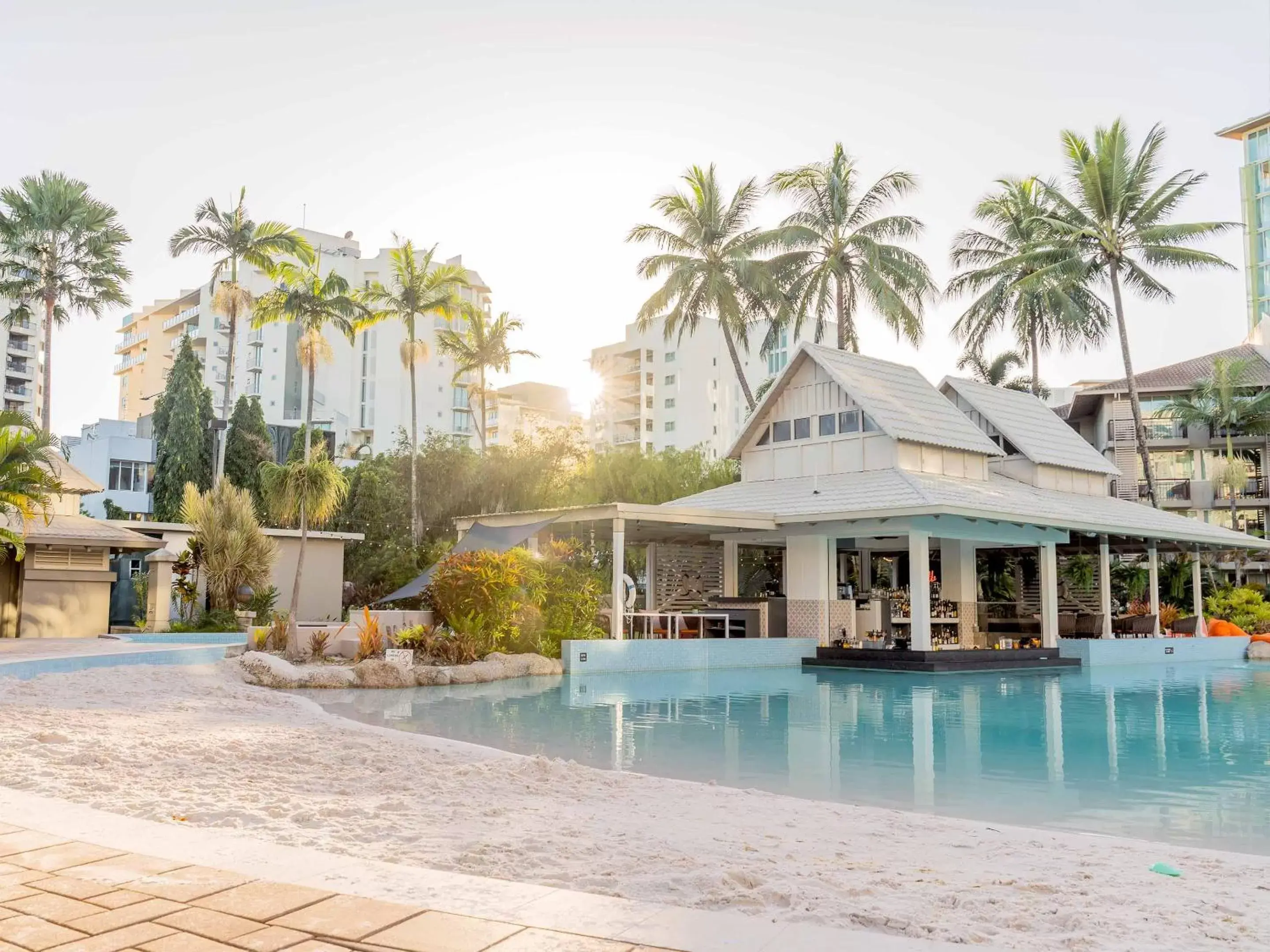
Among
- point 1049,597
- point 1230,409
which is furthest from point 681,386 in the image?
point 1049,597

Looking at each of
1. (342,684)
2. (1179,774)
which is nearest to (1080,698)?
(1179,774)

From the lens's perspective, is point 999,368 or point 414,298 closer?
point 414,298

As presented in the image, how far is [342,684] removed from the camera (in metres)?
13.6

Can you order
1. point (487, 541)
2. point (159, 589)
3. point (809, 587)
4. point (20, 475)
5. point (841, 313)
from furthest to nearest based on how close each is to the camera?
point (841, 313)
point (159, 589)
point (809, 587)
point (487, 541)
point (20, 475)

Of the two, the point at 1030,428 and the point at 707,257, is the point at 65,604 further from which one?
the point at 1030,428

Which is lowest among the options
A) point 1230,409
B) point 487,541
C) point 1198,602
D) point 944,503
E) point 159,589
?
point 1198,602

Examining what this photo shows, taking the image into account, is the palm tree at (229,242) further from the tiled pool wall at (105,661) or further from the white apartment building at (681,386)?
the white apartment building at (681,386)

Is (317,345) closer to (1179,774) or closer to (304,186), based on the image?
(304,186)

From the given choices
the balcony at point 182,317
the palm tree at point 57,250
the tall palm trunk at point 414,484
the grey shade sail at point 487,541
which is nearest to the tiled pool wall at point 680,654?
the grey shade sail at point 487,541

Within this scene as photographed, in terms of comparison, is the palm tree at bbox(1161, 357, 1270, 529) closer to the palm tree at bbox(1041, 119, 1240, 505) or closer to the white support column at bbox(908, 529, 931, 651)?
the palm tree at bbox(1041, 119, 1240, 505)

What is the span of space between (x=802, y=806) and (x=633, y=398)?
66700 mm

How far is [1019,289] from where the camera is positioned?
Result: 32031mm

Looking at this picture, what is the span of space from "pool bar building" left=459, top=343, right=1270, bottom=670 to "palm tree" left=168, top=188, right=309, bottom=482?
13.8 m

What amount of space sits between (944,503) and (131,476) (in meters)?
41.0
